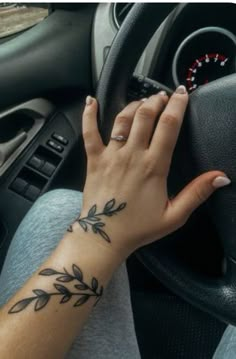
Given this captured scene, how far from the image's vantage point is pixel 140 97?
0.73m

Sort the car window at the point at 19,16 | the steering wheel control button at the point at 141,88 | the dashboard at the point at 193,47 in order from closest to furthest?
the steering wheel control button at the point at 141,88
the dashboard at the point at 193,47
the car window at the point at 19,16

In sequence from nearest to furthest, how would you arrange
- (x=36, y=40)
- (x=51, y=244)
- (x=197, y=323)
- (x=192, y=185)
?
(x=192, y=185) < (x=51, y=244) < (x=197, y=323) < (x=36, y=40)

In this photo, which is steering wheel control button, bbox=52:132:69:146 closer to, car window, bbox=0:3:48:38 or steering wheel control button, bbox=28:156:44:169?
steering wheel control button, bbox=28:156:44:169

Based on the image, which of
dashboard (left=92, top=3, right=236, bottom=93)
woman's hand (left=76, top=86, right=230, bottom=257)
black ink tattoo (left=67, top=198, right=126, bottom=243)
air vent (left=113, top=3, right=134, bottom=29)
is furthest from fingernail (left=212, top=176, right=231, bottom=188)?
air vent (left=113, top=3, right=134, bottom=29)

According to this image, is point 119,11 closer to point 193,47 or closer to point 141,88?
point 193,47

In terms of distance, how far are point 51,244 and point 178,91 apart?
29 centimetres

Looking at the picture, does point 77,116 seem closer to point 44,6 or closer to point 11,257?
point 44,6

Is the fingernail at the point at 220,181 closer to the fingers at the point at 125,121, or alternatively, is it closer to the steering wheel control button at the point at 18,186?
the fingers at the point at 125,121

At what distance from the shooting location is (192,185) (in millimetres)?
625

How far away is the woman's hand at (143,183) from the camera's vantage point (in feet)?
2.05

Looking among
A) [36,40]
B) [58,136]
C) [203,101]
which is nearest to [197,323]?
[203,101]

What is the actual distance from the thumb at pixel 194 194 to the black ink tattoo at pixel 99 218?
0.06 metres

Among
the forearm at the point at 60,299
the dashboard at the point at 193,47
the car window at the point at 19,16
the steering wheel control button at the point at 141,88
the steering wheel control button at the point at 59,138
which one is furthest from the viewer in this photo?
the steering wheel control button at the point at 59,138

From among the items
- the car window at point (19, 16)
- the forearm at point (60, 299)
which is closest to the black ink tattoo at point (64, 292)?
the forearm at point (60, 299)
